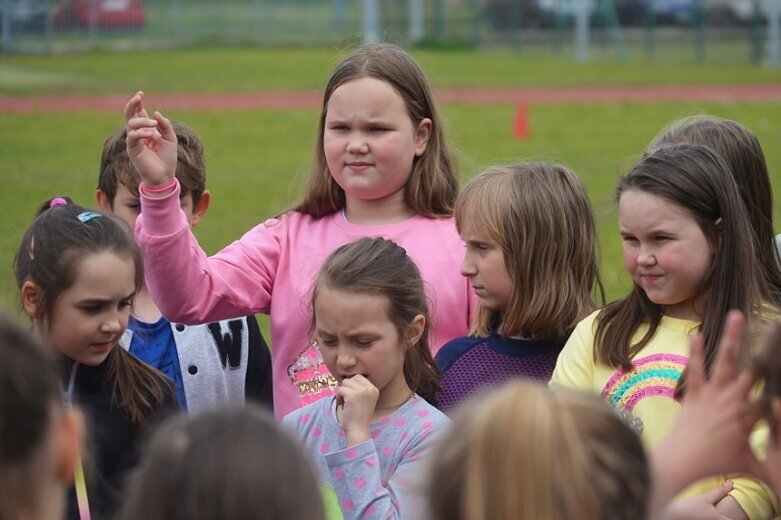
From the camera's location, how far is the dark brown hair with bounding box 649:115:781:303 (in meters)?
3.97

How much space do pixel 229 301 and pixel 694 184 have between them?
1.41 m

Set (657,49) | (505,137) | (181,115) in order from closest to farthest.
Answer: (505,137) → (181,115) → (657,49)

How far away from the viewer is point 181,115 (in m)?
19.4

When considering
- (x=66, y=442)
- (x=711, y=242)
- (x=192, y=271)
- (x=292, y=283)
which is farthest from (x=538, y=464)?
(x=292, y=283)

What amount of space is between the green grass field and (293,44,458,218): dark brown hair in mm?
194

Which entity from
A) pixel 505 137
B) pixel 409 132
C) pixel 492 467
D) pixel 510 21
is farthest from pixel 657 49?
pixel 492 467

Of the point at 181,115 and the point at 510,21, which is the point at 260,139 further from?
the point at 510,21

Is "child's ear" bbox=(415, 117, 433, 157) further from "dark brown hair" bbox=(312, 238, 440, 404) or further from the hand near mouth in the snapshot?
the hand near mouth

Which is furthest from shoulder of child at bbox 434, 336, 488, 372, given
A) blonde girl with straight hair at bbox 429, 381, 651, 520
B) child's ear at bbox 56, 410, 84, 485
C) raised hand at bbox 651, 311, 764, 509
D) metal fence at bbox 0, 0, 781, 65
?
metal fence at bbox 0, 0, 781, 65

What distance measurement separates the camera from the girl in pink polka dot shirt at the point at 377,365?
322 cm

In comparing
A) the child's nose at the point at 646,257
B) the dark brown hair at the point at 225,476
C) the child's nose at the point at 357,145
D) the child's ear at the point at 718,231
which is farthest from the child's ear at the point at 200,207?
the dark brown hair at the point at 225,476

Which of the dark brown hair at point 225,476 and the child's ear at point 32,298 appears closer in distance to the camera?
the dark brown hair at point 225,476

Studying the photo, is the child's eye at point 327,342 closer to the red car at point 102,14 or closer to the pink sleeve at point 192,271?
the pink sleeve at point 192,271

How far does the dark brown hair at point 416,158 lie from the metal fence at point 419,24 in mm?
29101
